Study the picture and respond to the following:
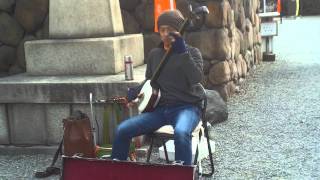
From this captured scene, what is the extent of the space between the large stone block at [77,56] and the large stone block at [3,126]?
57 cm

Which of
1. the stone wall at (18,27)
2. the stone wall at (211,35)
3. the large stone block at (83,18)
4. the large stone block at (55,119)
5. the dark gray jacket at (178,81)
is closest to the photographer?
the dark gray jacket at (178,81)

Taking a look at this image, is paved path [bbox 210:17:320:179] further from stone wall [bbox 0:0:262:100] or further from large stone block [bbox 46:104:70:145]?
large stone block [bbox 46:104:70:145]

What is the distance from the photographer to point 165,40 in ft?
13.7

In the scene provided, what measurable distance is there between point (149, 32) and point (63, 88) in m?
2.64

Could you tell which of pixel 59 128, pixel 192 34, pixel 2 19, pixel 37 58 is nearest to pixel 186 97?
pixel 59 128

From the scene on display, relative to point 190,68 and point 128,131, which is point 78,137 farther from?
point 190,68

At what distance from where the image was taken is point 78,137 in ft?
15.6

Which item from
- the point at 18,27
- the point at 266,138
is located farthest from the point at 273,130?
the point at 18,27

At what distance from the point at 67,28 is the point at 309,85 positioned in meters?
4.93

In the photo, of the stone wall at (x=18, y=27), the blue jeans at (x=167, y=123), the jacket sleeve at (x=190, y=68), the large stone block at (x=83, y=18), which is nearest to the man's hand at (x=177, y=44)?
the jacket sleeve at (x=190, y=68)

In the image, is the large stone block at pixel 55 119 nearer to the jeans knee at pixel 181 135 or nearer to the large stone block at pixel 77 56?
the large stone block at pixel 77 56

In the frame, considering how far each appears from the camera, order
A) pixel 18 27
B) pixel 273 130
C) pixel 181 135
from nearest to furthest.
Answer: pixel 181 135 < pixel 273 130 < pixel 18 27

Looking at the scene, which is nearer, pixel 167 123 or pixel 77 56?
pixel 167 123

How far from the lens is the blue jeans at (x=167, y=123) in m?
3.90
